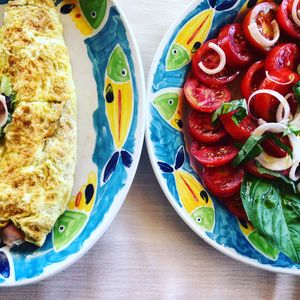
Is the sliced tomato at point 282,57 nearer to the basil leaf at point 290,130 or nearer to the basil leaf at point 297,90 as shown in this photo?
the basil leaf at point 297,90

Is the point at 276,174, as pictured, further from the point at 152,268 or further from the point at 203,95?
the point at 152,268

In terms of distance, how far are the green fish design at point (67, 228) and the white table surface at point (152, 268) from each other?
16cm

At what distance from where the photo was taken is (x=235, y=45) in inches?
70.8

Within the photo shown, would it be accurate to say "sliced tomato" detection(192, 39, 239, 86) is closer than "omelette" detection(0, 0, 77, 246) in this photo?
No

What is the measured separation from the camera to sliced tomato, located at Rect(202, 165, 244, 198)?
1756mm

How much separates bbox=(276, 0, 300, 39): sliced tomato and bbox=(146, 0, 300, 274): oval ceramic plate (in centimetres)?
19

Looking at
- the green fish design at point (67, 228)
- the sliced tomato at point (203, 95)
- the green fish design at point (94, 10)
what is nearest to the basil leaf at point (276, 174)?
the sliced tomato at point (203, 95)

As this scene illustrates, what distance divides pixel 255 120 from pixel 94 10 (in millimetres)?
659

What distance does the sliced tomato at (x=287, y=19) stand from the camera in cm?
179

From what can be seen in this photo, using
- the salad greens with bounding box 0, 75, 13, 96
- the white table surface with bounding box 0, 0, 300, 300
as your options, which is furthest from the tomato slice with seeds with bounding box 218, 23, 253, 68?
the salad greens with bounding box 0, 75, 13, 96

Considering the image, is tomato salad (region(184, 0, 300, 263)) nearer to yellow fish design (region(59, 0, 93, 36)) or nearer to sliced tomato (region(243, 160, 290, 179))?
sliced tomato (region(243, 160, 290, 179))

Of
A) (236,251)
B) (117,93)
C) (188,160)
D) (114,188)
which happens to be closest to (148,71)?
(117,93)

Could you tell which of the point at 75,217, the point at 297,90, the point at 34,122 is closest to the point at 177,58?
the point at 297,90

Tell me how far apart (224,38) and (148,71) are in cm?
29
